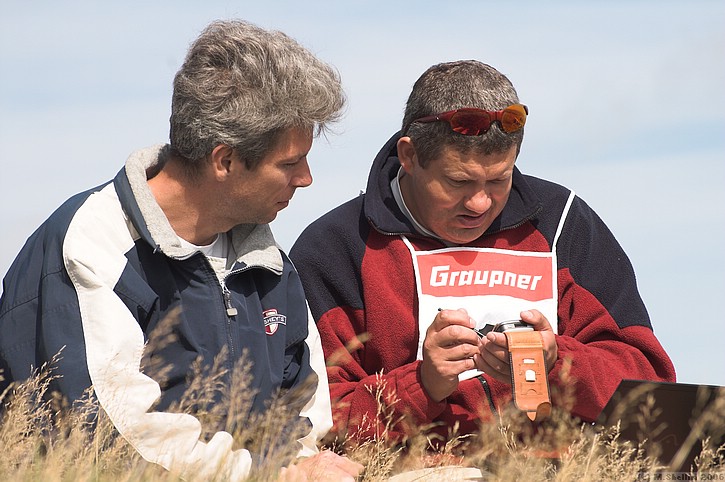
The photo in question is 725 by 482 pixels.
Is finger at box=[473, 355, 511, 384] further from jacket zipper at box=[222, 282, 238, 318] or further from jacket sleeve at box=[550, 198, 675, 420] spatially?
jacket zipper at box=[222, 282, 238, 318]

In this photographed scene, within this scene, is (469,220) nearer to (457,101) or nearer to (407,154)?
(407,154)

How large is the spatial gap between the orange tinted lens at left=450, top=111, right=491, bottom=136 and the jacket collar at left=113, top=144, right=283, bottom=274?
1.10m

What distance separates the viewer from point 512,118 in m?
5.08

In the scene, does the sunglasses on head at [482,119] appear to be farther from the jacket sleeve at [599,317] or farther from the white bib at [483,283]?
the jacket sleeve at [599,317]

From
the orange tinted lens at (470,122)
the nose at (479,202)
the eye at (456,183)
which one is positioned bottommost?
the nose at (479,202)

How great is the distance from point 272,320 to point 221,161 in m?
0.73

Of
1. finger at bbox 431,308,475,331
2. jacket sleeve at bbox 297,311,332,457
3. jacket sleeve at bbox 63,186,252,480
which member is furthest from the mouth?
jacket sleeve at bbox 63,186,252,480

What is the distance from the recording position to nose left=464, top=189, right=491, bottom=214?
516cm

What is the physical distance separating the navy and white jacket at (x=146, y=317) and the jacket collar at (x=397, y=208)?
0.74m

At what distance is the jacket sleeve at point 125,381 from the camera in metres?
3.96

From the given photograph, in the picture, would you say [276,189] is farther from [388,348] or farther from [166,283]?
[388,348]

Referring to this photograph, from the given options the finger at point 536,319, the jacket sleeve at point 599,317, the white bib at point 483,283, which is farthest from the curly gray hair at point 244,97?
the jacket sleeve at point 599,317

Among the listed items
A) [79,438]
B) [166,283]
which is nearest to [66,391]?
[79,438]

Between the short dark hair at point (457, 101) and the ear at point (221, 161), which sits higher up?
the short dark hair at point (457, 101)
